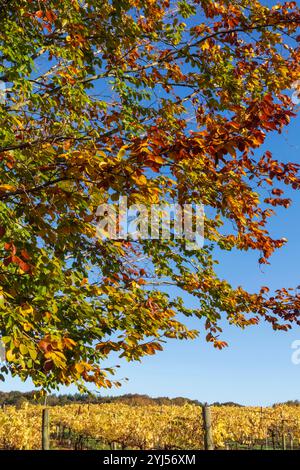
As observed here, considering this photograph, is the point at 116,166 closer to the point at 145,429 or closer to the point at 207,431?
the point at 207,431

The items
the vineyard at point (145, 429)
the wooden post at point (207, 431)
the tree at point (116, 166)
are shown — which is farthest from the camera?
the vineyard at point (145, 429)

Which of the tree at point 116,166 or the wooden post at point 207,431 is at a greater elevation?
the tree at point 116,166

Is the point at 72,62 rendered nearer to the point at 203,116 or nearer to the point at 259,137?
the point at 203,116

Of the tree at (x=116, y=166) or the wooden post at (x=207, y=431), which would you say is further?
the wooden post at (x=207, y=431)

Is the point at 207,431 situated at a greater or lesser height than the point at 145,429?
greater

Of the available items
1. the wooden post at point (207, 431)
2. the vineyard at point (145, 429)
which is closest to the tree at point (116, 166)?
the wooden post at point (207, 431)

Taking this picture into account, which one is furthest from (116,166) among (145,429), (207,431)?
(145,429)

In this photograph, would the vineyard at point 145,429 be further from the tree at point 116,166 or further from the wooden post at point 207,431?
the tree at point 116,166

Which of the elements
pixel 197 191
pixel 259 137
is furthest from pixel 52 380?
pixel 259 137

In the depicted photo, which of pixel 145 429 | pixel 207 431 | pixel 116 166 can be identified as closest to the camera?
pixel 116 166

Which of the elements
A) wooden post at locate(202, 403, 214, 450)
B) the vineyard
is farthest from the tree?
the vineyard

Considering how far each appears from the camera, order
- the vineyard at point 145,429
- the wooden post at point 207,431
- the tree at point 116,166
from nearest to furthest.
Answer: the tree at point 116,166, the wooden post at point 207,431, the vineyard at point 145,429

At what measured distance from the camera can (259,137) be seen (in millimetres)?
4211

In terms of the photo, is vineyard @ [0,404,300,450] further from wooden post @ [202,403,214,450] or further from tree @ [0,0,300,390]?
tree @ [0,0,300,390]
